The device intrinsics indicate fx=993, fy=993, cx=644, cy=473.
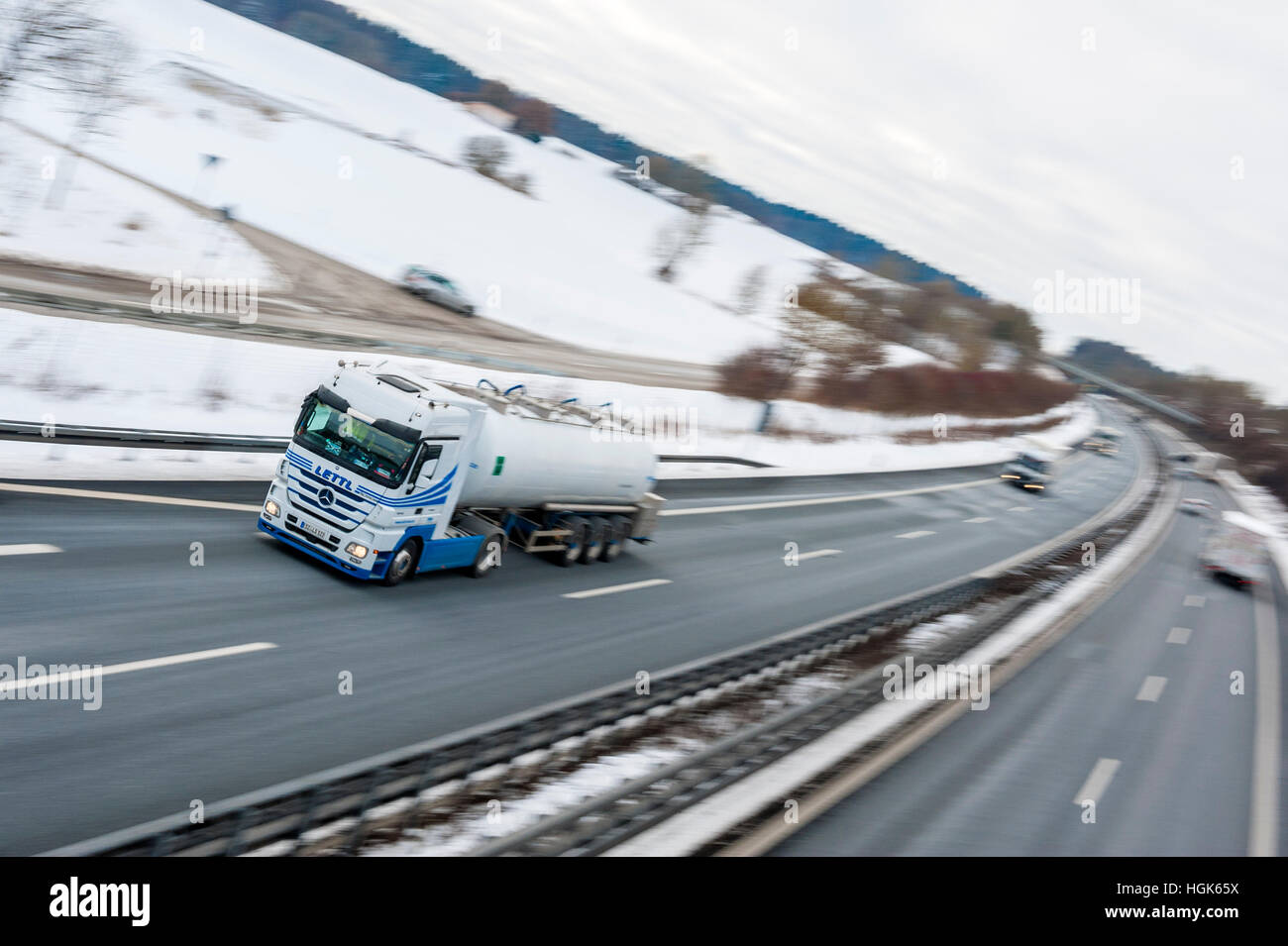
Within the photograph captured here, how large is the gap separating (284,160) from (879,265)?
54.0m

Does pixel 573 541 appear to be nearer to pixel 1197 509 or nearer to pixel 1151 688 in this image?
pixel 1151 688

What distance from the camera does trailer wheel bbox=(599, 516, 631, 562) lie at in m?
18.6

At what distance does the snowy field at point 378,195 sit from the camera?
2061 inches

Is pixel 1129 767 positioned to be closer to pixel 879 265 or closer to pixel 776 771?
pixel 776 771

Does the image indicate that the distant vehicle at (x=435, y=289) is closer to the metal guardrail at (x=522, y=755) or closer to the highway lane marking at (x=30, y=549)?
the metal guardrail at (x=522, y=755)

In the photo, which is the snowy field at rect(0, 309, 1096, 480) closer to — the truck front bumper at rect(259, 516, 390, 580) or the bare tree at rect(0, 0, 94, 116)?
the truck front bumper at rect(259, 516, 390, 580)

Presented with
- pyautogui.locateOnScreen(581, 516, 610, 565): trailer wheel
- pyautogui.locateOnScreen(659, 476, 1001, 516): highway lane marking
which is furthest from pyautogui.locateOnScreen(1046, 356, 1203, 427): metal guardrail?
pyautogui.locateOnScreen(581, 516, 610, 565): trailer wheel

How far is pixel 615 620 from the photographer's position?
1543 cm

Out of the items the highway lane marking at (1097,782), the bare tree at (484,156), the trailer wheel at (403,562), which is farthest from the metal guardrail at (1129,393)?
the trailer wheel at (403,562)

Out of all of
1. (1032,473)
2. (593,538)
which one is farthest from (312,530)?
(1032,473)

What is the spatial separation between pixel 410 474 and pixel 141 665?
477 cm

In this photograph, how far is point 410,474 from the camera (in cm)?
1356
